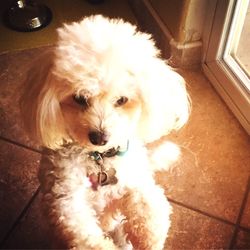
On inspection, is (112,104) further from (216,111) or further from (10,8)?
(10,8)

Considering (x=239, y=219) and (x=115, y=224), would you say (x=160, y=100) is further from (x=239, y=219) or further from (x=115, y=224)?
(x=239, y=219)

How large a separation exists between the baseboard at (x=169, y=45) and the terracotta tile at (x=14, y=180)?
748mm

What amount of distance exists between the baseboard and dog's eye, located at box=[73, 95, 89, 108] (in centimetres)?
83

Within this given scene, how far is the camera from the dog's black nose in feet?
3.40

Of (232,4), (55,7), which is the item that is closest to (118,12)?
(55,7)

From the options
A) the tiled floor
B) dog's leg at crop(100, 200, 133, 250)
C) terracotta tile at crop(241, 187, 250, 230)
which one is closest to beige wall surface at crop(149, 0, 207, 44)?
the tiled floor

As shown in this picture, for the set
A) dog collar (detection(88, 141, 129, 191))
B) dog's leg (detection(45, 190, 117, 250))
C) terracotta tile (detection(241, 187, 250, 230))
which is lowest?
terracotta tile (detection(241, 187, 250, 230))

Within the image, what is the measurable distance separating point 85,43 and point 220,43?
92 centimetres

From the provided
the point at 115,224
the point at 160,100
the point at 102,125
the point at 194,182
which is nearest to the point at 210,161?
the point at 194,182

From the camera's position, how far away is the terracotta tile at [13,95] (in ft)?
5.55

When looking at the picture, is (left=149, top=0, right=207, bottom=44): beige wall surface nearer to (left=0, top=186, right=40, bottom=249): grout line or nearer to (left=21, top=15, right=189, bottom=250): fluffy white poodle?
(left=21, top=15, right=189, bottom=250): fluffy white poodle

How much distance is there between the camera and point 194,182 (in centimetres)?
156

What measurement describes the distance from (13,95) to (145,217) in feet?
2.93

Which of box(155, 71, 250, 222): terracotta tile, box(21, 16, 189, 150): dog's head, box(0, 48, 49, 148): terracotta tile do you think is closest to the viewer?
box(21, 16, 189, 150): dog's head
